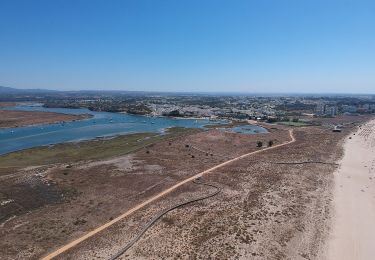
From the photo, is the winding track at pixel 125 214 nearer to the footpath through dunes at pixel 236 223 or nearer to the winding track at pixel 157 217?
the footpath through dunes at pixel 236 223

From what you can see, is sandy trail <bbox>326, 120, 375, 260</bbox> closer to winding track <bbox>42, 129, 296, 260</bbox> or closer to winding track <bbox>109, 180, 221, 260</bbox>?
winding track <bbox>109, 180, 221, 260</bbox>

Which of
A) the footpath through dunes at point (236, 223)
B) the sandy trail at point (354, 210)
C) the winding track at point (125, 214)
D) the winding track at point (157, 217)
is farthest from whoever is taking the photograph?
the sandy trail at point (354, 210)

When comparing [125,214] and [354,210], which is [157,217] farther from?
[354,210]

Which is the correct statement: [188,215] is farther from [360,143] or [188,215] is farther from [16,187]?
[360,143]

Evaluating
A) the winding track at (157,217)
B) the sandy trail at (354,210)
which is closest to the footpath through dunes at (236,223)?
the winding track at (157,217)

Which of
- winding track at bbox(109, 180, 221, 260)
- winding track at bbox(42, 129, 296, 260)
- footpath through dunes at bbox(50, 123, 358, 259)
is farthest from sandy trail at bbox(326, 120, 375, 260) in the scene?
winding track at bbox(42, 129, 296, 260)

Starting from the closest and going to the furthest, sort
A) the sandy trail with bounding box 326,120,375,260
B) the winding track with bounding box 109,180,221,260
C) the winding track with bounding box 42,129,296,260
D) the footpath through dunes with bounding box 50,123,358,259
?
the winding track with bounding box 109,180,221,260 → the winding track with bounding box 42,129,296,260 → the footpath through dunes with bounding box 50,123,358,259 → the sandy trail with bounding box 326,120,375,260

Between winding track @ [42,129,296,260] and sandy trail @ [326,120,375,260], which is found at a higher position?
winding track @ [42,129,296,260]

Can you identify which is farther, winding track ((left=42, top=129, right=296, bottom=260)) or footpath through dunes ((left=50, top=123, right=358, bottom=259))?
footpath through dunes ((left=50, top=123, right=358, bottom=259))

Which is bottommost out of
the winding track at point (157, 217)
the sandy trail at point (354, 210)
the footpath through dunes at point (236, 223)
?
the sandy trail at point (354, 210)

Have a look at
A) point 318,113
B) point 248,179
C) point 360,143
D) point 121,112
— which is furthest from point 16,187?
point 318,113
